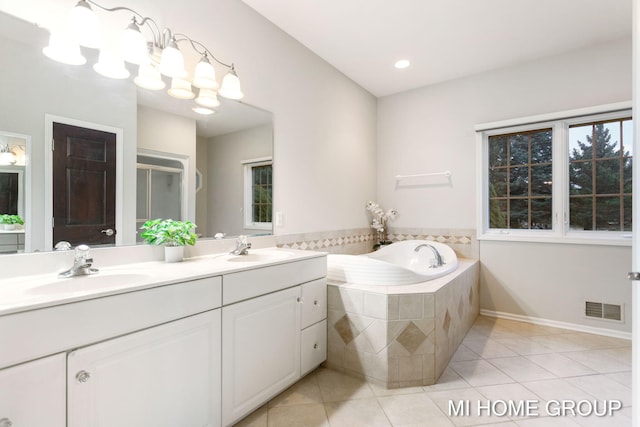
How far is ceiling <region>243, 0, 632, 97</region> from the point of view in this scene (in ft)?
7.10

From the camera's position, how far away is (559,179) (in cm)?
283

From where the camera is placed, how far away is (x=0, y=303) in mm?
843

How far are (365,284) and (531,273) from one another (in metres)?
1.97

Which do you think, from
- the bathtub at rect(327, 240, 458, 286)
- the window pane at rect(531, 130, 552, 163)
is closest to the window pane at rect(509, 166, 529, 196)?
the window pane at rect(531, 130, 552, 163)

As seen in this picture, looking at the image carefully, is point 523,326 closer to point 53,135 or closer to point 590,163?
point 590,163

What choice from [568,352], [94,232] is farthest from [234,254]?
[568,352]

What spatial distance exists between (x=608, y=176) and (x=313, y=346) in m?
2.94

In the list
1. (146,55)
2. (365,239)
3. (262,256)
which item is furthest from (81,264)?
(365,239)

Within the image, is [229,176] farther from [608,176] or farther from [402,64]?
[608,176]

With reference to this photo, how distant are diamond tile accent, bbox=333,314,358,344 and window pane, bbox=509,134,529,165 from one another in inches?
97.1

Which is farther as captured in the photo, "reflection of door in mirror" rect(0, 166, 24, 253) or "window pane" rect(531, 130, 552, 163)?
"window pane" rect(531, 130, 552, 163)

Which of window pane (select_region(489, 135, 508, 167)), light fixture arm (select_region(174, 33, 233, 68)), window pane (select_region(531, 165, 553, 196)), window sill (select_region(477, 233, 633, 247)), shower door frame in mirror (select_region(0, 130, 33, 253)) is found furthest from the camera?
window pane (select_region(489, 135, 508, 167))

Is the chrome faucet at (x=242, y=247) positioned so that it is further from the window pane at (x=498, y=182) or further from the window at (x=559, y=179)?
the window pane at (x=498, y=182)

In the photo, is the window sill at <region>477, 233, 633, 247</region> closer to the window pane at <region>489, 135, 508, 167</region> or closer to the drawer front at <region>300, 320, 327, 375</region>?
the window pane at <region>489, 135, 508, 167</region>
